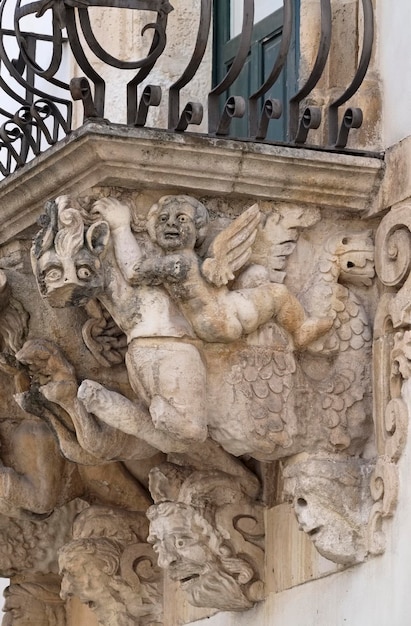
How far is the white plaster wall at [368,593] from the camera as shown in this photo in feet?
21.5

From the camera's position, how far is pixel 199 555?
7336mm

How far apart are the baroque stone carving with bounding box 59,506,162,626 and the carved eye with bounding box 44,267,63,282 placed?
5.79 feet

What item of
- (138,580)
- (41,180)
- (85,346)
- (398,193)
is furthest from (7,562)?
(398,193)

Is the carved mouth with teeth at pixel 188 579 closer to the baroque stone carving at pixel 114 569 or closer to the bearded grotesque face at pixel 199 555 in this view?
the bearded grotesque face at pixel 199 555

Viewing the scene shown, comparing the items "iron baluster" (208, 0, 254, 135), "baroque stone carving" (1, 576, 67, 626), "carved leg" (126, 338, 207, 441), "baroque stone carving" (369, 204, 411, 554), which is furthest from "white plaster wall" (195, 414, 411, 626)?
"baroque stone carving" (1, 576, 67, 626)

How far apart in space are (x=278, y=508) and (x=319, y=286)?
2.77 feet

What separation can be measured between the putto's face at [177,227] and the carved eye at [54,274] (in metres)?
0.33

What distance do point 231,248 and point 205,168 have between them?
27cm

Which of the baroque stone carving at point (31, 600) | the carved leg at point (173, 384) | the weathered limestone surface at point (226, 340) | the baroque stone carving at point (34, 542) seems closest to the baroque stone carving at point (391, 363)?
the weathered limestone surface at point (226, 340)

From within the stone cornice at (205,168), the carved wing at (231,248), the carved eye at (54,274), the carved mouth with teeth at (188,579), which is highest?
the stone cornice at (205,168)

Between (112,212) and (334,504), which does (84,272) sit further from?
(334,504)

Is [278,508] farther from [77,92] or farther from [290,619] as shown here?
[77,92]

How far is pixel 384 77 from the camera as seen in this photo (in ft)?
23.0

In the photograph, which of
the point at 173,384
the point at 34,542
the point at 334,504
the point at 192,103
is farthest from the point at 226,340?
the point at 34,542
